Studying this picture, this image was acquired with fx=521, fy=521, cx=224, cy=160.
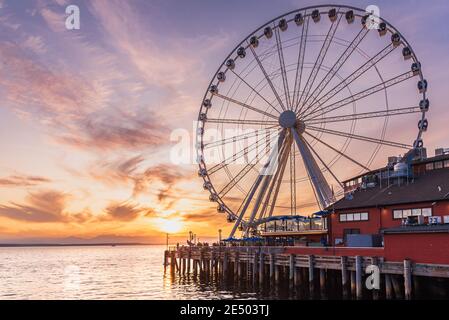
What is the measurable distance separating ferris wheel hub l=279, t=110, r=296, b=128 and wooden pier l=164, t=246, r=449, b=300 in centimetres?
1400

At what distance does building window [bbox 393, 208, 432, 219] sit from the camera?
42.4 metres

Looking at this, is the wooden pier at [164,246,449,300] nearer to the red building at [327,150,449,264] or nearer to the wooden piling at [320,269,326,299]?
the wooden piling at [320,269,326,299]

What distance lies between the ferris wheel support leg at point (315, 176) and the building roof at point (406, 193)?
58.1 inches

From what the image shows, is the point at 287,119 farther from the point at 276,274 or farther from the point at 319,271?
the point at 319,271

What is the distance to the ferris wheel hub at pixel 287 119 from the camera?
56.9 meters

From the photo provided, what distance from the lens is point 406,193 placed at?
46.0m

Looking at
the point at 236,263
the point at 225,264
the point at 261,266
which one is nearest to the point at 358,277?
the point at 261,266

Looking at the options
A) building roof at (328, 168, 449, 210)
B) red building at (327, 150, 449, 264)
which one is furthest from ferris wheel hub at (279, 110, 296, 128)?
building roof at (328, 168, 449, 210)

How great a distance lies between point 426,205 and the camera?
1672 inches

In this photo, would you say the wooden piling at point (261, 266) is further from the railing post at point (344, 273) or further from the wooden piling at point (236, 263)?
the railing post at point (344, 273)

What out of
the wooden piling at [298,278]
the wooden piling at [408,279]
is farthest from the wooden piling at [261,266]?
the wooden piling at [408,279]
